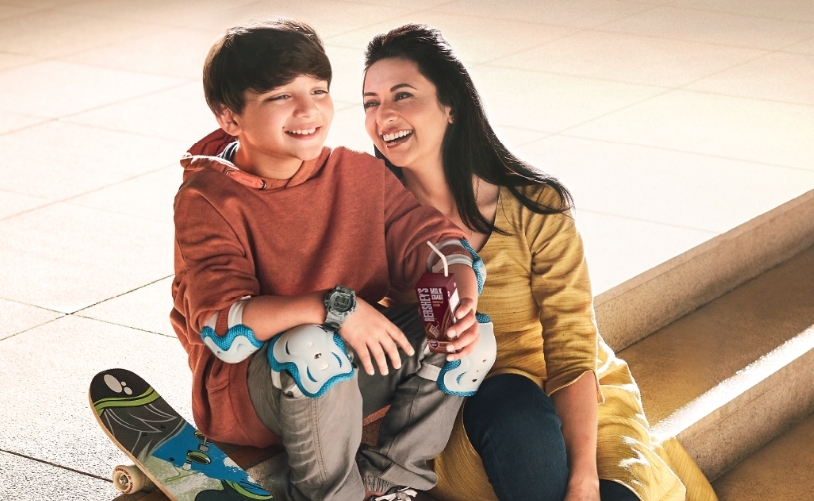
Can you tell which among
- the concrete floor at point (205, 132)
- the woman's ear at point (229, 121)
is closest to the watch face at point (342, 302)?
the woman's ear at point (229, 121)

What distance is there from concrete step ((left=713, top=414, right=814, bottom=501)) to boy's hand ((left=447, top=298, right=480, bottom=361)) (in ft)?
4.38

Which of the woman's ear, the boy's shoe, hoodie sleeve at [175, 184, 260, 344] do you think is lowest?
the boy's shoe

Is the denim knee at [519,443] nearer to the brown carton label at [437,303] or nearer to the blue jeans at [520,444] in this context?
the blue jeans at [520,444]

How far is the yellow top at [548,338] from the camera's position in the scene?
109 inches

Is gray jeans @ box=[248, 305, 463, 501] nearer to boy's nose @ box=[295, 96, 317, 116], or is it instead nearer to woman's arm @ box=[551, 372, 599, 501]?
woman's arm @ box=[551, 372, 599, 501]

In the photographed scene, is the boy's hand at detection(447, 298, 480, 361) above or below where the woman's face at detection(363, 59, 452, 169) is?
below

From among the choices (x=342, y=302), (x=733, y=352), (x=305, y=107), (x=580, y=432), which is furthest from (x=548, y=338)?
(x=733, y=352)

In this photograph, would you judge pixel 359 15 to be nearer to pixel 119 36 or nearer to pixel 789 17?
pixel 119 36

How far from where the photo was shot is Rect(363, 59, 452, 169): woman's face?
278cm

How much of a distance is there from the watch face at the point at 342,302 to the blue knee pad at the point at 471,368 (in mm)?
340

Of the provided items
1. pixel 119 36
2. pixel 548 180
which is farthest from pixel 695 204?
pixel 119 36

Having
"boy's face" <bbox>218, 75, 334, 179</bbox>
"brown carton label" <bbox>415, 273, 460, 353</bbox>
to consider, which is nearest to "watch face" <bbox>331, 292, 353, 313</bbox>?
"brown carton label" <bbox>415, 273, 460, 353</bbox>

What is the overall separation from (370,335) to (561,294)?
65 centimetres

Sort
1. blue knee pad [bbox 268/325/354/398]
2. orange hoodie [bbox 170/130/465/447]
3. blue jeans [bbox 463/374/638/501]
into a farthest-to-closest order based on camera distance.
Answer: blue jeans [bbox 463/374/638/501] < orange hoodie [bbox 170/130/465/447] < blue knee pad [bbox 268/325/354/398]
